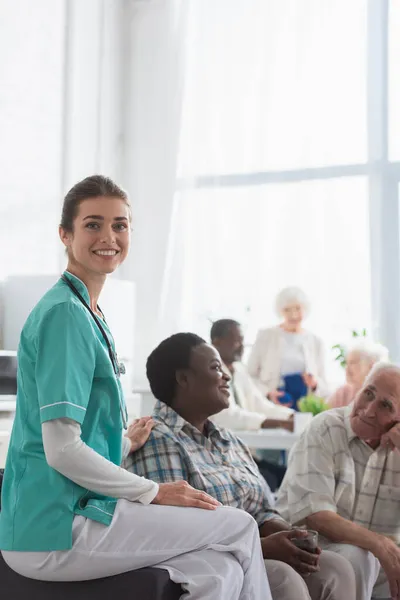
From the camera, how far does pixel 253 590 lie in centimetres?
166

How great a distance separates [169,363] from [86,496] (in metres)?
0.69

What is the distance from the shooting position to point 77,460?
59.1 inches

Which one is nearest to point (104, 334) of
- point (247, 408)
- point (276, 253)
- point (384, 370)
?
point (384, 370)

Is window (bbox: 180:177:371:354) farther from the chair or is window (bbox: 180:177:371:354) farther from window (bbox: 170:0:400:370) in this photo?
the chair

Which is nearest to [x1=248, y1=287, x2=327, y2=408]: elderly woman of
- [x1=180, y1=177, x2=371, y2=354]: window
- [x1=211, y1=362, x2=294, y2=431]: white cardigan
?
[x1=211, y1=362, x2=294, y2=431]: white cardigan

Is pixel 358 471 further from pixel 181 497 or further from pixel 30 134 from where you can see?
pixel 30 134

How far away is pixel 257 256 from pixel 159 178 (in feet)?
3.62

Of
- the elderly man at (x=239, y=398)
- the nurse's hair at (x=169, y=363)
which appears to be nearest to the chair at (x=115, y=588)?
the nurse's hair at (x=169, y=363)

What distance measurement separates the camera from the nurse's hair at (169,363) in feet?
7.29

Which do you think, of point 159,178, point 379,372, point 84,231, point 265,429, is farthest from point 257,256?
point 84,231

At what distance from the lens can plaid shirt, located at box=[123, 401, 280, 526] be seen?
2027 mm

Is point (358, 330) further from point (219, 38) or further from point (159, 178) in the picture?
point (219, 38)

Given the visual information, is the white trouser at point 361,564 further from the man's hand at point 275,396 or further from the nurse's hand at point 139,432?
the man's hand at point 275,396

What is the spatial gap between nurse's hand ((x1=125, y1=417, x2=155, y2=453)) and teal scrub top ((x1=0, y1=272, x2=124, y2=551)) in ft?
1.34
